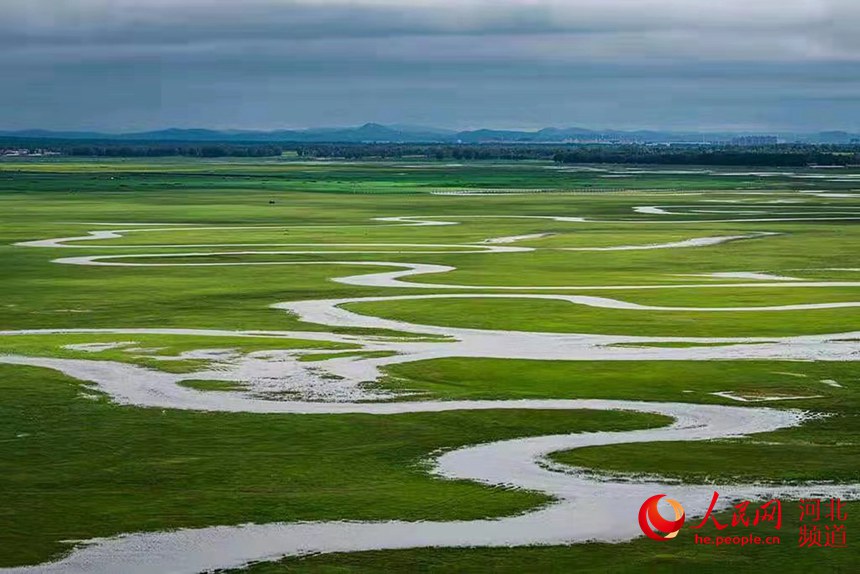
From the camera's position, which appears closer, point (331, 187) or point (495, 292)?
point (495, 292)

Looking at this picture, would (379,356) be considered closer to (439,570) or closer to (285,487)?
(285,487)

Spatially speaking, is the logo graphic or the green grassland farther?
the green grassland

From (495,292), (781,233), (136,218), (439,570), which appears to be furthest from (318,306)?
(136,218)

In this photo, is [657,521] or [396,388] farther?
[396,388]

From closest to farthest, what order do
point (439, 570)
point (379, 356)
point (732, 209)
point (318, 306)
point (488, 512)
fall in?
point (439, 570) < point (488, 512) < point (379, 356) < point (318, 306) < point (732, 209)

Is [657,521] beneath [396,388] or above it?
above
